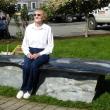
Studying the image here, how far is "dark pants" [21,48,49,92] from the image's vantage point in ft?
25.2

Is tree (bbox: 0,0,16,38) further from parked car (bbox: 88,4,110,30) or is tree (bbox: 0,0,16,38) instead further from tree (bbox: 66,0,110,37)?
parked car (bbox: 88,4,110,30)

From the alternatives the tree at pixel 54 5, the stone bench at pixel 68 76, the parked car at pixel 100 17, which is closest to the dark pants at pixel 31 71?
the stone bench at pixel 68 76

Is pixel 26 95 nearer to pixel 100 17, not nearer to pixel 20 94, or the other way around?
pixel 20 94

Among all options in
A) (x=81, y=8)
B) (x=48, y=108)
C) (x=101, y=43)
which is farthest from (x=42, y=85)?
(x=81, y=8)

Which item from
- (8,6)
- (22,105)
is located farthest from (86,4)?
(22,105)

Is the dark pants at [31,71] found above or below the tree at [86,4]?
below

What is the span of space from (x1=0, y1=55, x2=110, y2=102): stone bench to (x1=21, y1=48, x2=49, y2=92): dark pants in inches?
4.2

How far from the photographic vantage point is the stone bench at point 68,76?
24.1ft

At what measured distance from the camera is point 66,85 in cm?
761

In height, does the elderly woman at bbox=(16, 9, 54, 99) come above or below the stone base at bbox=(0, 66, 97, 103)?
above

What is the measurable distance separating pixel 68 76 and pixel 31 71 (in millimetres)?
665

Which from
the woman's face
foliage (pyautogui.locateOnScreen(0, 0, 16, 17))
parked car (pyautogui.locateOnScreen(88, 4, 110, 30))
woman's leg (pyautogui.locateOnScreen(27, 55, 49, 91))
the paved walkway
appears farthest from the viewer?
parked car (pyautogui.locateOnScreen(88, 4, 110, 30))

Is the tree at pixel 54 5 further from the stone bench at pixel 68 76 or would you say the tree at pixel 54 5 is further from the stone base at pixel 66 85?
the stone base at pixel 66 85

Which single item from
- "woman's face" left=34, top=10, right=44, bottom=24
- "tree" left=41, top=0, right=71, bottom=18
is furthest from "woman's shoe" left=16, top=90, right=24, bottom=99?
"tree" left=41, top=0, right=71, bottom=18
